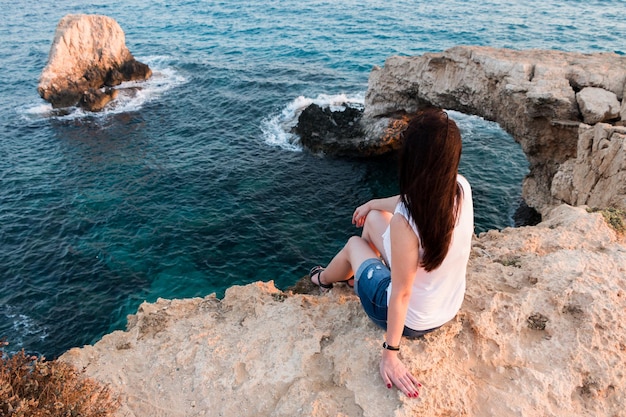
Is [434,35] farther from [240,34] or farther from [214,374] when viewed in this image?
[214,374]

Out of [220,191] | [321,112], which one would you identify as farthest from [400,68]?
[220,191]

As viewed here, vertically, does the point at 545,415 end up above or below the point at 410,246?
below

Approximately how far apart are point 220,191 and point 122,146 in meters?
9.43

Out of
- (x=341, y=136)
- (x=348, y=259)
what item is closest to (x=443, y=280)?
(x=348, y=259)

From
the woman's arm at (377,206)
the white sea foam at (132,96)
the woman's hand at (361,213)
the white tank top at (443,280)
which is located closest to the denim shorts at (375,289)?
the white tank top at (443,280)

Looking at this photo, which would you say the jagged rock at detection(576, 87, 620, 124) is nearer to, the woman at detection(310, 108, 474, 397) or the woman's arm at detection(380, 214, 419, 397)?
the woman at detection(310, 108, 474, 397)

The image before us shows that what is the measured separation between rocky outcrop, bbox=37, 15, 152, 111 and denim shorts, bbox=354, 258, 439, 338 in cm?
3384

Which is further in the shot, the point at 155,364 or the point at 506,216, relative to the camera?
the point at 506,216

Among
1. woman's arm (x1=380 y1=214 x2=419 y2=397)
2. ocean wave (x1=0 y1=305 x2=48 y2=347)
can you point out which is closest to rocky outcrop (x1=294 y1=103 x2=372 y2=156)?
ocean wave (x1=0 y1=305 x2=48 y2=347)

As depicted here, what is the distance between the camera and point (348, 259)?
646 centimetres

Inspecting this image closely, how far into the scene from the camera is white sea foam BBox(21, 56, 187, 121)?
32.6 meters

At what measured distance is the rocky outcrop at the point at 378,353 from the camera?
512cm

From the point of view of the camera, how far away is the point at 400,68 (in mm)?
23078

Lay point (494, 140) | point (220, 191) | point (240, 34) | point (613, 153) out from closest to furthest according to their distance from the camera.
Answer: point (613, 153)
point (220, 191)
point (494, 140)
point (240, 34)
